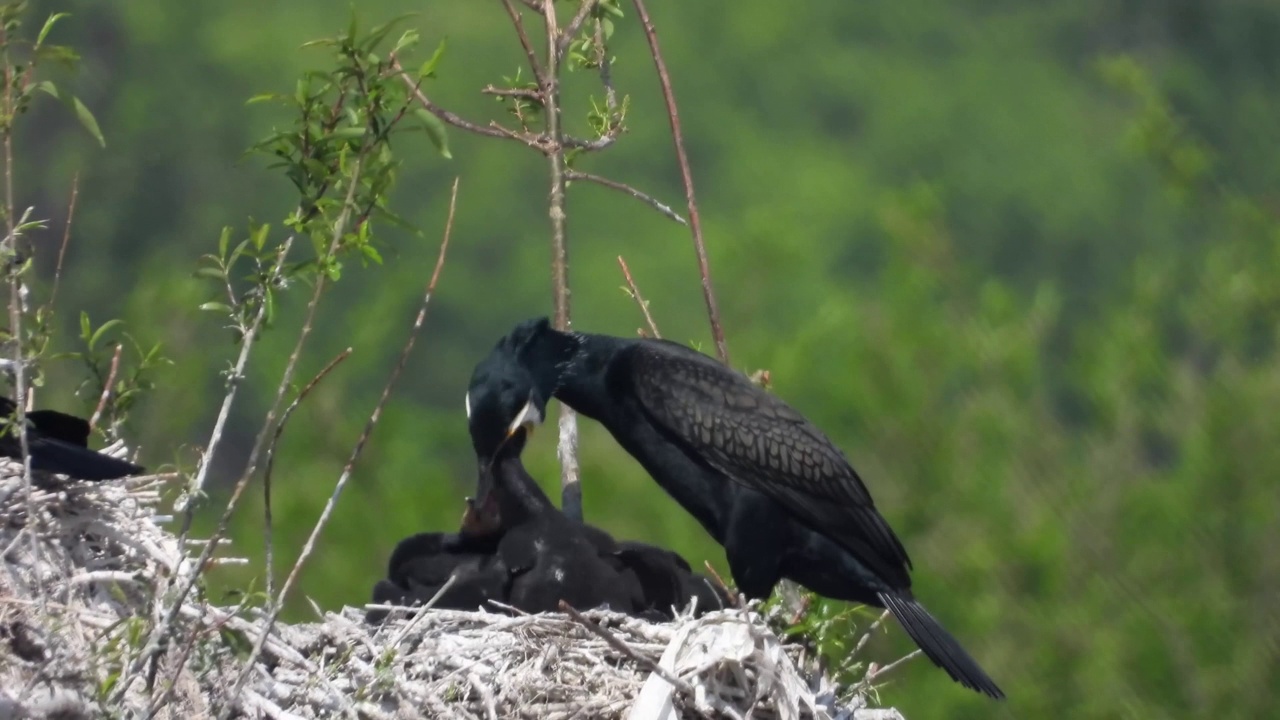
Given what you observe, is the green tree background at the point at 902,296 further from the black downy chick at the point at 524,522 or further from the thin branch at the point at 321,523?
the black downy chick at the point at 524,522

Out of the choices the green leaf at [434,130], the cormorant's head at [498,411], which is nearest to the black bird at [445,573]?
the cormorant's head at [498,411]

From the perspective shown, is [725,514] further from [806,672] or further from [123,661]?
[123,661]

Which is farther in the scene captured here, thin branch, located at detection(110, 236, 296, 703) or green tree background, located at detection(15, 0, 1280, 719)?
green tree background, located at detection(15, 0, 1280, 719)

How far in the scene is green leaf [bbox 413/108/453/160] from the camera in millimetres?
3270

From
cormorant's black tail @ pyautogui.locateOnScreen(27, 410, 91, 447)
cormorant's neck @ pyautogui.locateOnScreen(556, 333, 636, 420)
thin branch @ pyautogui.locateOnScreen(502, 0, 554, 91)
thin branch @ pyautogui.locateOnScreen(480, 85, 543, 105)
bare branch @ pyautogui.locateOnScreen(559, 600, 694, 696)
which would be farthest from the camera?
cormorant's neck @ pyautogui.locateOnScreen(556, 333, 636, 420)

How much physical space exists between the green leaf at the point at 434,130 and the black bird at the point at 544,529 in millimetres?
1240

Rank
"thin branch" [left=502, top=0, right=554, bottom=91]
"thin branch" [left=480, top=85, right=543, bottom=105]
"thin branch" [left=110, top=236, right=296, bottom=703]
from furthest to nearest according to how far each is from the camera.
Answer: "thin branch" [left=480, top=85, right=543, bottom=105] → "thin branch" [left=502, top=0, right=554, bottom=91] → "thin branch" [left=110, top=236, right=296, bottom=703]

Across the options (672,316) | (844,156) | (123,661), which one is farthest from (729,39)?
(123,661)

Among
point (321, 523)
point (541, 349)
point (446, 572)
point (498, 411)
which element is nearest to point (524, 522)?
point (446, 572)

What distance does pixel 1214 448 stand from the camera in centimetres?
1173

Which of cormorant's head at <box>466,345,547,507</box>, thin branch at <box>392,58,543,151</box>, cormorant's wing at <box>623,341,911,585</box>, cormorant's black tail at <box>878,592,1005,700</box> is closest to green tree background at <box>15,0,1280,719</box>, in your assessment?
cormorant's head at <box>466,345,547,507</box>

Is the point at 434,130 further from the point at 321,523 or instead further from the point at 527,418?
the point at 527,418

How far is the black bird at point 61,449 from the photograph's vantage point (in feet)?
11.2

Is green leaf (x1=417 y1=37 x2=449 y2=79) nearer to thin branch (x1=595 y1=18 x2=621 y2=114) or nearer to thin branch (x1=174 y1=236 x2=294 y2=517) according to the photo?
thin branch (x1=174 y1=236 x2=294 y2=517)
